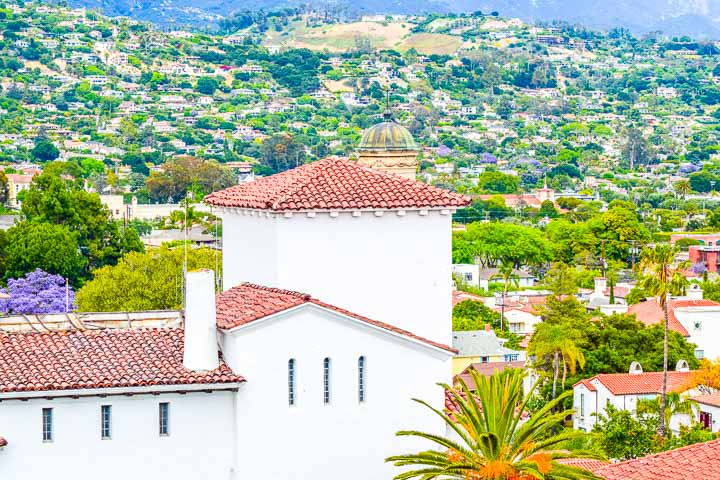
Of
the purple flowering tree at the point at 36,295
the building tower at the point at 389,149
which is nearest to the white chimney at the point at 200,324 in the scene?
the building tower at the point at 389,149

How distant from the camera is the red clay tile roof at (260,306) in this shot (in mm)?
20969

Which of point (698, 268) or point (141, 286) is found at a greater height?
point (141, 286)

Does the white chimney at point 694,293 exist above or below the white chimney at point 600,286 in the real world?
above

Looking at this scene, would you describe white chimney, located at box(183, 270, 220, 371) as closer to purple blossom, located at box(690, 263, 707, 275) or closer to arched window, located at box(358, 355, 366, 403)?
arched window, located at box(358, 355, 366, 403)

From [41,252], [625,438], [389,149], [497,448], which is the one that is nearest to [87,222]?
[41,252]

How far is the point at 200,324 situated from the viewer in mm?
21047

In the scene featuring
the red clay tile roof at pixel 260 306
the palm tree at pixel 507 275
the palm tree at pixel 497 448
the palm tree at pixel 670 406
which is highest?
the red clay tile roof at pixel 260 306

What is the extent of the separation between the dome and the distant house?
22.7 m

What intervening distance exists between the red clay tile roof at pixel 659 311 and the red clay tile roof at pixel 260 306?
43199 millimetres

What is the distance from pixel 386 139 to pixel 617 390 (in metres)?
14.1

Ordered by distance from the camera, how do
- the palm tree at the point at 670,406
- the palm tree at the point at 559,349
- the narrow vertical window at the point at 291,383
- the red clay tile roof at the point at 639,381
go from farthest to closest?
the palm tree at the point at 559,349 < the red clay tile roof at the point at 639,381 < the palm tree at the point at 670,406 < the narrow vertical window at the point at 291,383

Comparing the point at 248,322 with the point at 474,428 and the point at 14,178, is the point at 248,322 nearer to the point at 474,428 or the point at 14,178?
the point at 474,428

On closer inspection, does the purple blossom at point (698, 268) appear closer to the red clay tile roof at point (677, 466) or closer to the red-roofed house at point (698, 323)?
the red-roofed house at point (698, 323)

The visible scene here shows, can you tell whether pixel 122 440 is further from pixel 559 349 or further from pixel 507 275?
pixel 507 275
